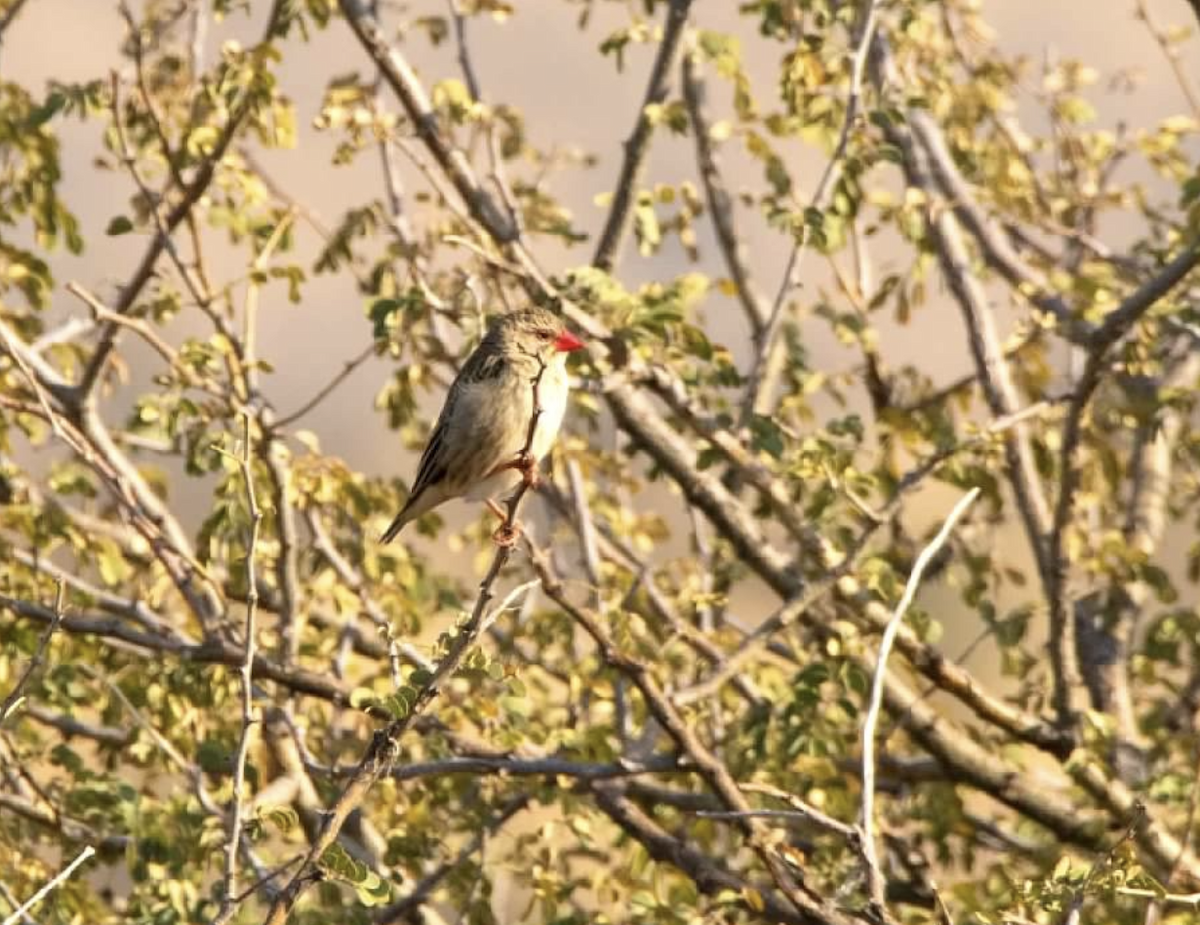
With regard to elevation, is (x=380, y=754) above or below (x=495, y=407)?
below

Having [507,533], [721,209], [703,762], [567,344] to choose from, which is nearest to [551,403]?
[567,344]

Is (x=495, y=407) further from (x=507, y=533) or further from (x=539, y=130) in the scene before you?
(x=539, y=130)

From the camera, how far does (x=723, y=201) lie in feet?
31.5

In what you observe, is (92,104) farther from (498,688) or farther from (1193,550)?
(1193,550)

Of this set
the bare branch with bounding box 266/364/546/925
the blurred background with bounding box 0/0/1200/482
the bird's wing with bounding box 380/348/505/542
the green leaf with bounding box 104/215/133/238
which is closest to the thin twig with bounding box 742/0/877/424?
the bird's wing with bounding box 380/348/505/542

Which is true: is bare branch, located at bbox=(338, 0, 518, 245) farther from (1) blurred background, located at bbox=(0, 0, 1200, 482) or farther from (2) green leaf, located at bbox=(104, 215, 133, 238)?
(1) blurred background, located at bbox=(0, 0, 1200, 482)

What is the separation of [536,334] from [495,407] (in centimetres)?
34

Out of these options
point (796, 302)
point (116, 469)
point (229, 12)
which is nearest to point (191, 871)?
point (116, 469)

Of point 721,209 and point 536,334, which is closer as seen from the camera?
point 536,334

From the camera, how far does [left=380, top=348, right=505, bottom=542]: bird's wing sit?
7.04 metres

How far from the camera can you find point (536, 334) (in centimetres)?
683

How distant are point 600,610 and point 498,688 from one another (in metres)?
0.81

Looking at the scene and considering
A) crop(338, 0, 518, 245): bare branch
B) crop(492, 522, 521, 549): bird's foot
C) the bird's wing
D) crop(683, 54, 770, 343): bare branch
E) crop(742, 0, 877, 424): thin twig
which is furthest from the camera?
crop(683, 54, 770, 343): bare branch

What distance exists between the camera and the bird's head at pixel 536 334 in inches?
266
